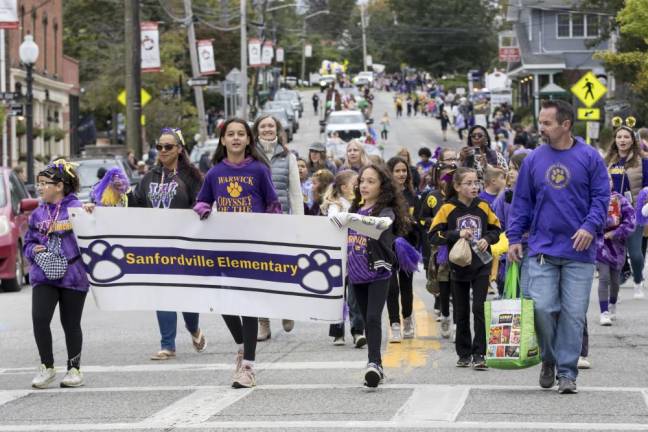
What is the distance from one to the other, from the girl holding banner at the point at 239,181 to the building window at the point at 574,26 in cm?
6490

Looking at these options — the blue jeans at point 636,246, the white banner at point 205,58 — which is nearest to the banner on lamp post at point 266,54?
the white banner at point 205,58

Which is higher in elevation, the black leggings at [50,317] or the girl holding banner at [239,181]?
the girl holding banner at [239,181]

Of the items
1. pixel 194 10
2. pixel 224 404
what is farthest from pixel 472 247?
pixel 194 10

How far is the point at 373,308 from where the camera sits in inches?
385

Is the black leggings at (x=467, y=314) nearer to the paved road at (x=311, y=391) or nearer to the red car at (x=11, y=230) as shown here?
the paved road at (x=311, y=391)

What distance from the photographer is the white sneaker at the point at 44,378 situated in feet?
32.6

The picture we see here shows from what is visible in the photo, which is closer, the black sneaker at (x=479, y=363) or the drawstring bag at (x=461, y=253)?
the black sneaker at (x=479, y=363)

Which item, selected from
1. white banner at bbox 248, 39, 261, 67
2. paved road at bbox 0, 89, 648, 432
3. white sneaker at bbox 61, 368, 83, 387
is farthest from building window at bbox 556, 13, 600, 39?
white sneaker at bbox 61, 368, 83, 387

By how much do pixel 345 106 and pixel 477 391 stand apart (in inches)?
3146

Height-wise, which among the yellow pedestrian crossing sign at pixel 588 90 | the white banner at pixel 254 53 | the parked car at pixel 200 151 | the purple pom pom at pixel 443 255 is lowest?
the purple pom pom at pixel 443 255

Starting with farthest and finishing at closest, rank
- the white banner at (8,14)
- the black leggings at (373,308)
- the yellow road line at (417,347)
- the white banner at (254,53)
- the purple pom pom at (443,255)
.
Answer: the white banner at (254,53), the white banner at (8,14), the purple pom pom at (443,255), the yellow road line at (417,347), the black leggings at (373,308)

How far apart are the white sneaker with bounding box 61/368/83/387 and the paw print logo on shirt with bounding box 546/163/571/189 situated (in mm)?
3648

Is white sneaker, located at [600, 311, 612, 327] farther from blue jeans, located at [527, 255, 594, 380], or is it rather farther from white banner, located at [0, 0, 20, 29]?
white banner, located at [0, 0, 20, 29]

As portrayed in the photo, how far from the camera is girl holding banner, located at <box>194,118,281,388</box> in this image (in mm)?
9938
